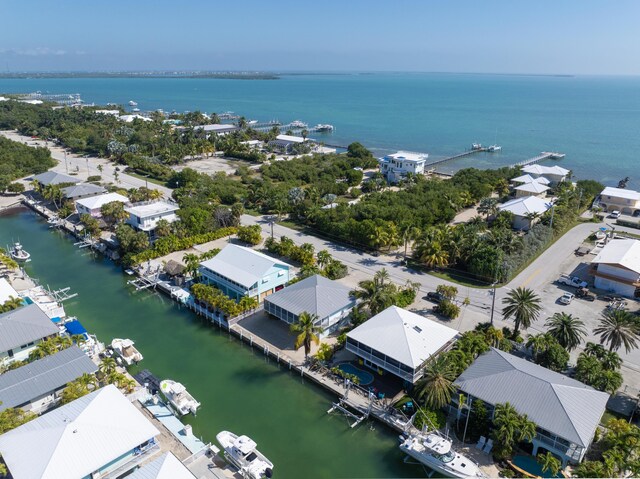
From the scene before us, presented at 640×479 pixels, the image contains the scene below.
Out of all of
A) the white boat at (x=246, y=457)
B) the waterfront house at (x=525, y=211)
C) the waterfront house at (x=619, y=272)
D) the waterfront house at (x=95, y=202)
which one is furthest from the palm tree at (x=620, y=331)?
the waterfront house at (x=95, y=202)

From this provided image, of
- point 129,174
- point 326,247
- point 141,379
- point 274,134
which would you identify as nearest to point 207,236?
point 326,247

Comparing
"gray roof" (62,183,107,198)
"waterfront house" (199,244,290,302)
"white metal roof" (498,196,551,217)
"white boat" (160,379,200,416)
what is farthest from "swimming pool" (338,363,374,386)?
"gray roof" (62,183,107,198)

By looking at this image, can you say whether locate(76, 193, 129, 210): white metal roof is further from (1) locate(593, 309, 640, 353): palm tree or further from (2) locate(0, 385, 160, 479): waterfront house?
(1) locate(593, 309, 640, 353): palm tree

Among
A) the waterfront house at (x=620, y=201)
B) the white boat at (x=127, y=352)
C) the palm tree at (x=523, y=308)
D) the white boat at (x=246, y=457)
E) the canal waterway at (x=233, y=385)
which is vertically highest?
the palm tree at (x=523, y=308)

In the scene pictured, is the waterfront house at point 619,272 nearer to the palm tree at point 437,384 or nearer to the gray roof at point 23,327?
the palm tree at point 437,384

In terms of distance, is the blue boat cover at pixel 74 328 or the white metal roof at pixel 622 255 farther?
the white metal roof at pixel 622 255

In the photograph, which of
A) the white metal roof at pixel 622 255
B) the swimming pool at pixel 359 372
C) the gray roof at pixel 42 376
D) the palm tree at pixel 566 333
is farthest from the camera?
the white metal roof at pixel 622 255

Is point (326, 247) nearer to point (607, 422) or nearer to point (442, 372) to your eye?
point (442, 372)
